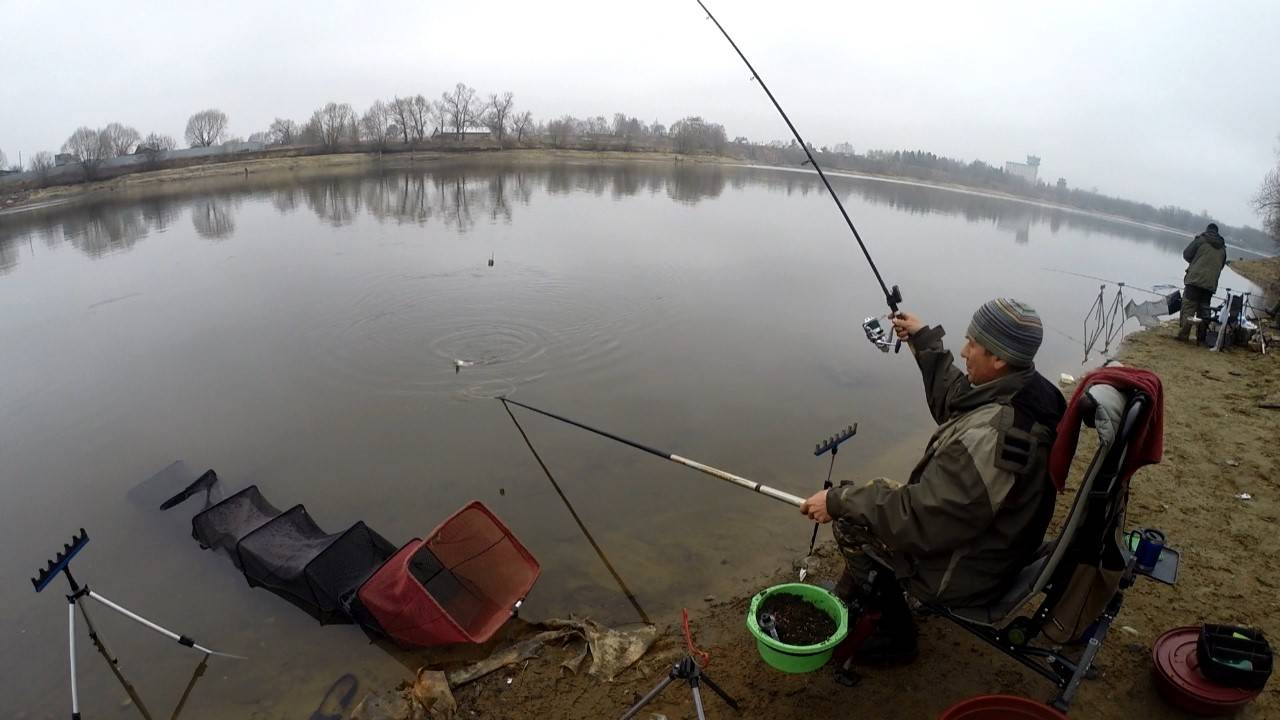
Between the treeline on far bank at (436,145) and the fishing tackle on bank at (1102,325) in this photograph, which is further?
the treeline on far bank at (436,145)

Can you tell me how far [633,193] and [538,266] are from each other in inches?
809

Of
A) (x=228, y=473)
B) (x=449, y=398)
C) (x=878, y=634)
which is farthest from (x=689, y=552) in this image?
(x=228, y=473)

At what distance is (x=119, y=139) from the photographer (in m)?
64.6

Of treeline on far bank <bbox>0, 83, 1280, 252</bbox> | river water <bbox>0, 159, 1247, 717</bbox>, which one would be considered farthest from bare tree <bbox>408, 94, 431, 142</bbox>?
river water <bbox>0, 159, 1247, 717</bbox>

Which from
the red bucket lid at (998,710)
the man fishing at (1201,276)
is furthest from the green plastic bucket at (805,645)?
the man fishing at (1201,276)

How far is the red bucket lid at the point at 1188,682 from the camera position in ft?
9.33

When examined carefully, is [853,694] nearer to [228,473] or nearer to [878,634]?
[878,634]

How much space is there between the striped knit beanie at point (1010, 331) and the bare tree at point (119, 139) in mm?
80051

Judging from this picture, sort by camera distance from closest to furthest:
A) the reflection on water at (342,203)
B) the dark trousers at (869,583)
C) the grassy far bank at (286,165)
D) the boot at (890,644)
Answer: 1. the dark trousers at (869,583)
2. the boot at (890,644)
3. the reflection on water at (342,203)
4. the grassy far bank at (286,165)

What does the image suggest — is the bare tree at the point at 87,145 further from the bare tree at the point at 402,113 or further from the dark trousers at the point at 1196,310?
the dark trousers at the point at 1196,310

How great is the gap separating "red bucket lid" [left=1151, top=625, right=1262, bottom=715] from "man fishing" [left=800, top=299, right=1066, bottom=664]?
114 cm

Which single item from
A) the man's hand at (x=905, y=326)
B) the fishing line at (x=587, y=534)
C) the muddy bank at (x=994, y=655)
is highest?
the man's hand at (x=905, y=326)

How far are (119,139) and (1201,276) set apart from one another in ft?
284

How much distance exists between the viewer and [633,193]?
33750mm
